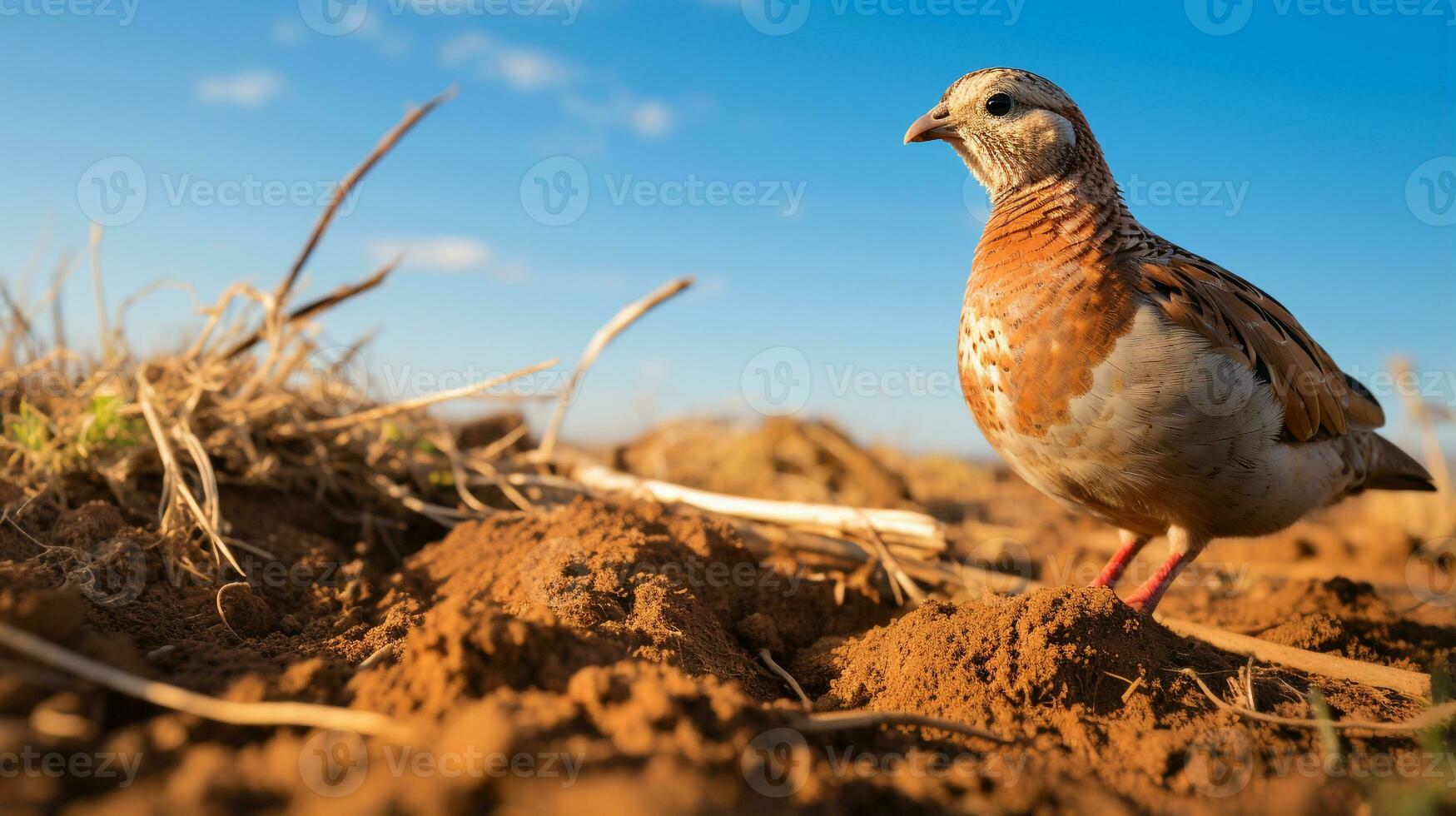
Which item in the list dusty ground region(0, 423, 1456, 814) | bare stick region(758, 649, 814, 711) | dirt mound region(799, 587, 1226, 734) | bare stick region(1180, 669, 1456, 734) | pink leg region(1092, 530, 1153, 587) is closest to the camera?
dusty ground region(0, 423, 1456, 814)

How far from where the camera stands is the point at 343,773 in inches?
49.3

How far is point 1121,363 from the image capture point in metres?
2.75

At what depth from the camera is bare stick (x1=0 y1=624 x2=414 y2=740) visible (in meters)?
1.31

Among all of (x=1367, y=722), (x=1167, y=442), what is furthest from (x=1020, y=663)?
(x=1167, y=442)

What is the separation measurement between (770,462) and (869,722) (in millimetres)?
5260

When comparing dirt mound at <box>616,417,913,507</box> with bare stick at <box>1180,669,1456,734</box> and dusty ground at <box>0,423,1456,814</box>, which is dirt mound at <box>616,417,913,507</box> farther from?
bare stick at <box>1180,669,1456,734</box>

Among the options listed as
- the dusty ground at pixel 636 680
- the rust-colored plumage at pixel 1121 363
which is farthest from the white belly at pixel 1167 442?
the dusty ground at pixel 636 680

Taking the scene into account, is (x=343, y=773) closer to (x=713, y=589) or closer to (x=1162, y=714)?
(x=713, y=589)

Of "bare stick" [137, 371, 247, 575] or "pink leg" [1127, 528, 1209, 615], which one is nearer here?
"bare stick" [137, 371, 247, 575]

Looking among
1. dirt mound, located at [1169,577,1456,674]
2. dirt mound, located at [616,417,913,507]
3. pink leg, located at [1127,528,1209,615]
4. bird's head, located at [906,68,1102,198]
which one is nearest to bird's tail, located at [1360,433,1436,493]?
dirt mound, located at [1169,577,1456,674]

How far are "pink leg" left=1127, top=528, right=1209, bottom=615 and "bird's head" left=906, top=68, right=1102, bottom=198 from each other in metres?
1.57

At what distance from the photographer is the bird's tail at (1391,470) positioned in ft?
12.4

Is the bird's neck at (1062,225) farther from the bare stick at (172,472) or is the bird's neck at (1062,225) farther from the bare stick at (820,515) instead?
the bare stick at (172,472)

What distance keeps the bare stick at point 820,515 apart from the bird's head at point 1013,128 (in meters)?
1.55
